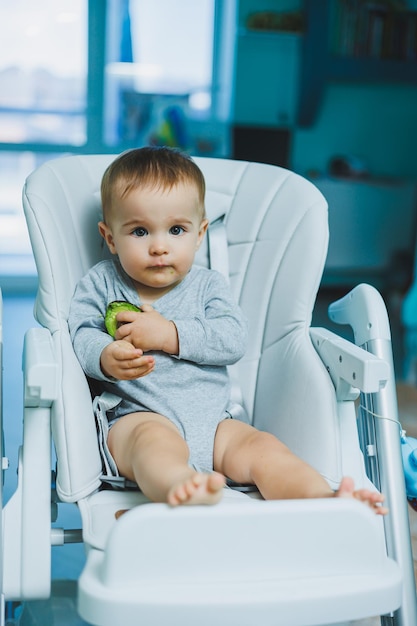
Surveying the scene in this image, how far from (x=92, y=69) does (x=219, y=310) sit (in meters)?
3.30

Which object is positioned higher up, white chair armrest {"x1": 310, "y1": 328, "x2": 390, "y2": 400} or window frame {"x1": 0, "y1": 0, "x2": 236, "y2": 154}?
window frame {"x1": 0, "y1": 0, "x2": 236, "y2": 154}

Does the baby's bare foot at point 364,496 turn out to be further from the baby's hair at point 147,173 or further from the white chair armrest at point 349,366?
the baby's hair at point 147,173

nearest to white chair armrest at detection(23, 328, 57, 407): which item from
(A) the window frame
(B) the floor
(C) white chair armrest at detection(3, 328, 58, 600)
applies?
(C) white chair armrest at detection(3, 328, 58, 600)

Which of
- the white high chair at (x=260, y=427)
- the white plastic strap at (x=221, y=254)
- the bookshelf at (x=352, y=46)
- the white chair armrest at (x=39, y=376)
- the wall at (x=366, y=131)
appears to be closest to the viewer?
the white high chair at (x=260, y=427)

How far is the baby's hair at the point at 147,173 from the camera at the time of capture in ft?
4.12

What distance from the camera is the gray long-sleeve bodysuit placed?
1252 millimetres

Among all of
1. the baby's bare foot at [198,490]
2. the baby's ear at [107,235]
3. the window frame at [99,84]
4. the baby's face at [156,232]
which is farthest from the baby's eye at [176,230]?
the window frame at [99,84]

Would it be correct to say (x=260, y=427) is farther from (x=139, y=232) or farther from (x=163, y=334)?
(x=139, y=232)

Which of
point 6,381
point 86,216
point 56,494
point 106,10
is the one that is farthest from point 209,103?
point 56,494

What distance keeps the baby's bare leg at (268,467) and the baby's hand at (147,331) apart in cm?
17

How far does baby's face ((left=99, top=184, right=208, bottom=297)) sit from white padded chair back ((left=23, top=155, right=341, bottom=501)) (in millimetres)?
118

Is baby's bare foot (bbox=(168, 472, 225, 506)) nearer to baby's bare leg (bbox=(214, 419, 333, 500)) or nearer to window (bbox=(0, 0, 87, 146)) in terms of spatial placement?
baby's bare leg (bbox=(214, 419, 333, 500))

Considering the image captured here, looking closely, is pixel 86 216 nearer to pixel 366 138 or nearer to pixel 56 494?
pixel 56 494

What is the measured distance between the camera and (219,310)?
1.35 m
